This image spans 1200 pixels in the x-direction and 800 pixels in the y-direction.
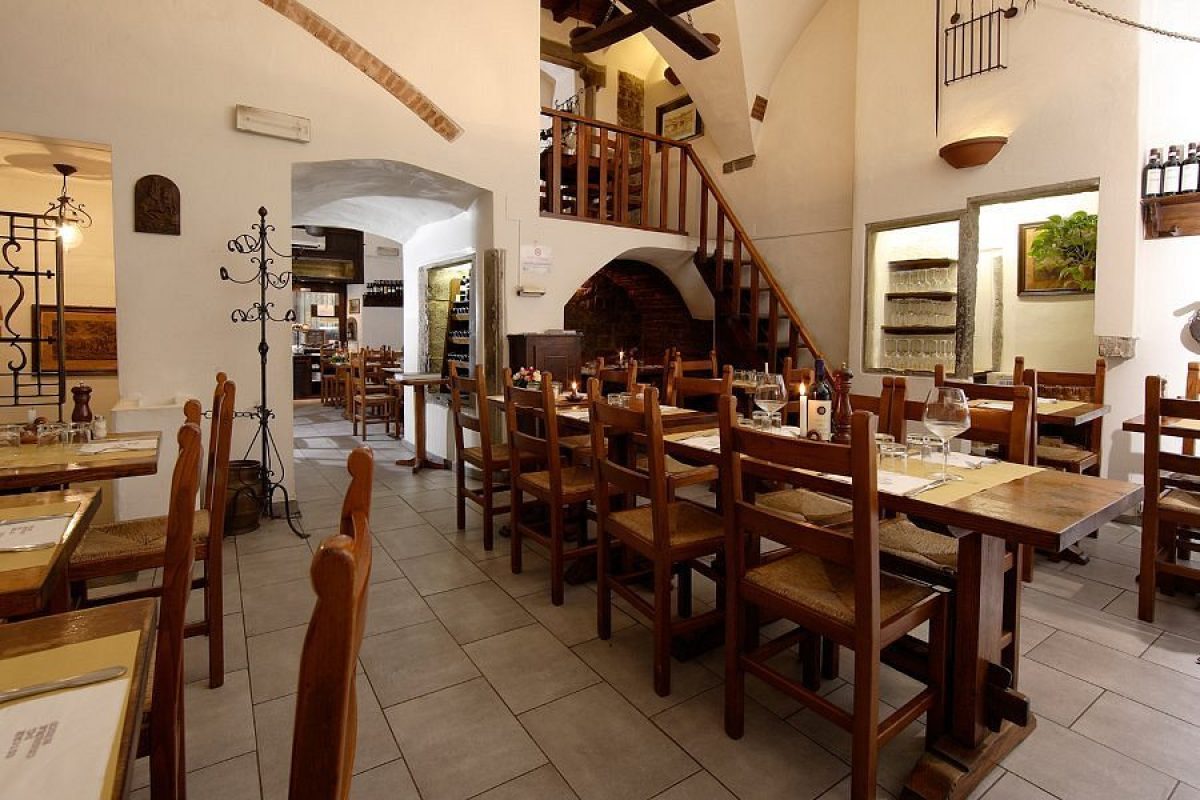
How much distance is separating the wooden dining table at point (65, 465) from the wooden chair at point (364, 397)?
4942 millimetres

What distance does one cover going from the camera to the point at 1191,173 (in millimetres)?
3994

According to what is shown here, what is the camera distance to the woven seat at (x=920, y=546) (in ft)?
6.46

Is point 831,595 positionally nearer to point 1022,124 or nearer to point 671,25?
point 671,25

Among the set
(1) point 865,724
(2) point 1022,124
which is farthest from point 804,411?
(2) point 1022,124

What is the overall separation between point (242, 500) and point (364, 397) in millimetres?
3357

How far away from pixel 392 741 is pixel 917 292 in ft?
18.0

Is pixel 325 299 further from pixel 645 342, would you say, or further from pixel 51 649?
pixel 51 649

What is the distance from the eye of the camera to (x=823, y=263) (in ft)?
21.7

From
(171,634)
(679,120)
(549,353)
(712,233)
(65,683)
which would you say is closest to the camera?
(65,683)

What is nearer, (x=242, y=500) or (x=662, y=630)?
(x=662, y=630)

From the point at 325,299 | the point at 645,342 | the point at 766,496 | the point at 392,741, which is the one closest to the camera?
the point at 392,741

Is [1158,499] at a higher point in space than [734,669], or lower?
higher

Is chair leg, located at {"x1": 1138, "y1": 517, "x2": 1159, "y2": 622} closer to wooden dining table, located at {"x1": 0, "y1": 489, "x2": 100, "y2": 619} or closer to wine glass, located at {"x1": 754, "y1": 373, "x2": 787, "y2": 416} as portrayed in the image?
wine glass, located at {"x1": 754, "y1": 373, "x2": 787, "y2": 416}

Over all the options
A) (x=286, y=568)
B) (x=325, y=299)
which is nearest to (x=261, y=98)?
(x=286, y=568)
